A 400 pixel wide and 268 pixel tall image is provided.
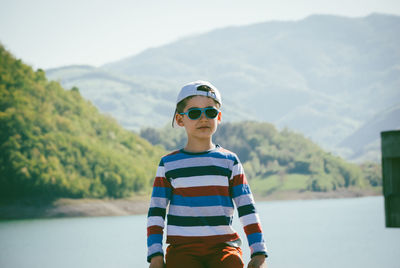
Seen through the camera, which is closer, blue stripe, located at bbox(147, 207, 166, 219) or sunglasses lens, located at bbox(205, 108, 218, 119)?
blue stripe, located at bbox(147, 207, 166, 219)

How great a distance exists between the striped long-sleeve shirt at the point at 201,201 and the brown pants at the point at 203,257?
5 centimetres

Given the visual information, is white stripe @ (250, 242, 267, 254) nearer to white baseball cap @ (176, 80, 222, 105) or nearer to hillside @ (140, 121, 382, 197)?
white baseball cap @ (176, 80, 222, 105)

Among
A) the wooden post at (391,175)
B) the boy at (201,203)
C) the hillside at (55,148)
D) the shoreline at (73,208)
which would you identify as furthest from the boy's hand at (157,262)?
the hillside at (55,148)

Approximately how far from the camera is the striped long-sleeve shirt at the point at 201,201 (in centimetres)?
422

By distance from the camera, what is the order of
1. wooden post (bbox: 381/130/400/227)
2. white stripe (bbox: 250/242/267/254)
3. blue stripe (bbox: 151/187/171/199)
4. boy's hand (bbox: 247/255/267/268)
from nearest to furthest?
boy's hand (bbox: 247/255/267/268)
white stripe (bbox: 250/242/267/254)
blue stripe (bbox: 151/187/171/199)
wooden post (bbox: 381/130/400/227)

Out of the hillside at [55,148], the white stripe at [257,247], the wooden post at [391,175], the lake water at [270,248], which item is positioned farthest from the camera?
the hillside at [55,148]

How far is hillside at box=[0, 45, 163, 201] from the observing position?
76.9 meters

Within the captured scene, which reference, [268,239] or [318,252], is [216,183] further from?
[268,239]

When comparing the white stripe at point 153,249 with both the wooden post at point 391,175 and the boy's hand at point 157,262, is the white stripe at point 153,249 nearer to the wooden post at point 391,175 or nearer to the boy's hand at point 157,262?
the boy's hand at point 157,262

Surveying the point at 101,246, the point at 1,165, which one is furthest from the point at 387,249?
the point at 1,165

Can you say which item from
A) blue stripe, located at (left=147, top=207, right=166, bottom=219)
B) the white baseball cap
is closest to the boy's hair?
the white baseball cap

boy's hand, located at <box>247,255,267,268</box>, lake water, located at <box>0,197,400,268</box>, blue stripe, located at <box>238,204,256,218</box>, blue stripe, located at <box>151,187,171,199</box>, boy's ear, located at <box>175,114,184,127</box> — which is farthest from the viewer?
lake water, located at <box>0,197,400,268</box>

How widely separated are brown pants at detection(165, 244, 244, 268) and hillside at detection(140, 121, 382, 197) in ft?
386

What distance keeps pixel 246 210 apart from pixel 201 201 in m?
0.32
